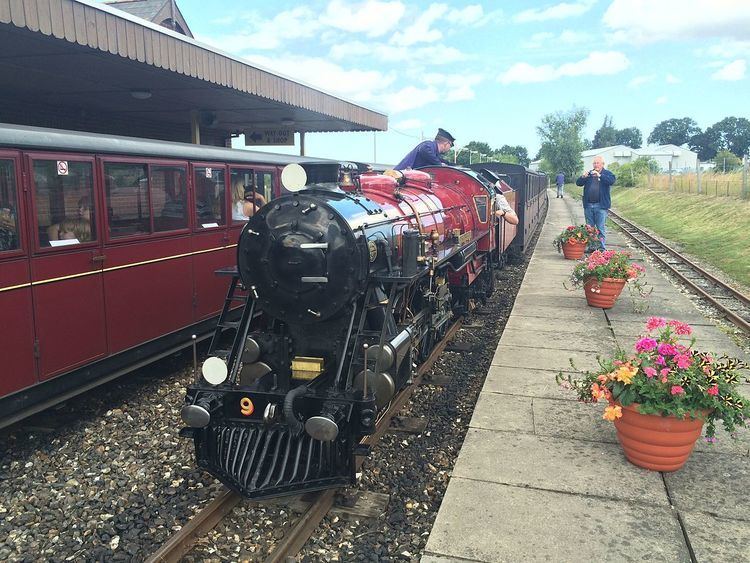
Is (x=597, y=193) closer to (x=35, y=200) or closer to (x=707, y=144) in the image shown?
(x=35, y=200)

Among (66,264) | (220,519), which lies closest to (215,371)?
(220,519)

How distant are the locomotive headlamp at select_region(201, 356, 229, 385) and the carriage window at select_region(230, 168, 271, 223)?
4023mm

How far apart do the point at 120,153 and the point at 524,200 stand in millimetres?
11566

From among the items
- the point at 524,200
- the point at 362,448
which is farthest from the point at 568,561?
the point at 524,200

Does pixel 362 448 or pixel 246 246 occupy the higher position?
pixel 246 246

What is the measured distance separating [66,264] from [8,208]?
2.46ft

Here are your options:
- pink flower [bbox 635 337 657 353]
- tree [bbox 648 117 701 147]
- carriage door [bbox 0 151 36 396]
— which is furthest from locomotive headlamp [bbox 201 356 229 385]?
tree [bbox 648 117 701 147]

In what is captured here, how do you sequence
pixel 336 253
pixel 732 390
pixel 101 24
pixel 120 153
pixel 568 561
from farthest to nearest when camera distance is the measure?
pixel 101 24 < pixel 120 153 < pixel 336 253 < pixel 732 390 < pixel 568 561

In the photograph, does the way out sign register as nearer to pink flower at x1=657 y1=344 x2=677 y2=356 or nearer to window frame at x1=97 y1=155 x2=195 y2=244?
window frame at x1=97 y1=155 x2=195 y2=244

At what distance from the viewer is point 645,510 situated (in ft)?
12.9

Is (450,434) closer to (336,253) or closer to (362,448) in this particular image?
(362,448)

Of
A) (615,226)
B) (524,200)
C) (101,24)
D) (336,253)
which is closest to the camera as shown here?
(336,253)

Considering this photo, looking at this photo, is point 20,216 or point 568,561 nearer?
point 568,561

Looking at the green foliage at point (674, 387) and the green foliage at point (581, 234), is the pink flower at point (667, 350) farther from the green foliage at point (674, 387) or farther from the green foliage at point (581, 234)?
the green foliage at point (581, 234)
